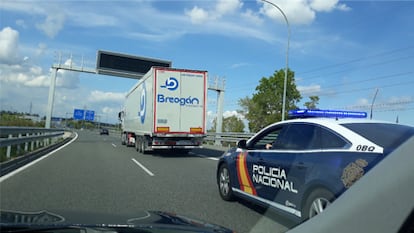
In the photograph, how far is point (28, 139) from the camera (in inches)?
643

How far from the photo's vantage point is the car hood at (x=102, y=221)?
Answer: 318cm

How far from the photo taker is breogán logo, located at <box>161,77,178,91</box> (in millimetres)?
18234

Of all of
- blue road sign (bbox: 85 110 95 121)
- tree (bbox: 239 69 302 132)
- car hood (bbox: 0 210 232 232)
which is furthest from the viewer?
blue road sign (bbox: 85 110 95 121)

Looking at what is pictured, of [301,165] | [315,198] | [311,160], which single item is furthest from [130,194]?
[315,198]

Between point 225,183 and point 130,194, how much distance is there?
193 cm

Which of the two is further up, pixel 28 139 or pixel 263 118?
pixel 263 118

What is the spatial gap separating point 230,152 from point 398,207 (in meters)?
6.24

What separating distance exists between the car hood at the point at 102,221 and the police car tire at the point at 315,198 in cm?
163

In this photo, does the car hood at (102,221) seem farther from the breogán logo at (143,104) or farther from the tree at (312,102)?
the tree at (312,102)

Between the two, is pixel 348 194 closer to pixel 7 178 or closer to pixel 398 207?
pixel 398 207

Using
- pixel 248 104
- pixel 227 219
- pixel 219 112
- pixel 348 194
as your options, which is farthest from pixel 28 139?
pixel 248 104

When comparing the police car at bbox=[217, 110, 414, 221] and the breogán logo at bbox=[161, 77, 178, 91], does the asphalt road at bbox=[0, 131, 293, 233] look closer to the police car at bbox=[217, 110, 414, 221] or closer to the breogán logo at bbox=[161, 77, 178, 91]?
the police car at bbox=[217, 110, 414, 221]

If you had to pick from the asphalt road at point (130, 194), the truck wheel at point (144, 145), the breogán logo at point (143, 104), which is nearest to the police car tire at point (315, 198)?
the asphalt road at point (130, 194)

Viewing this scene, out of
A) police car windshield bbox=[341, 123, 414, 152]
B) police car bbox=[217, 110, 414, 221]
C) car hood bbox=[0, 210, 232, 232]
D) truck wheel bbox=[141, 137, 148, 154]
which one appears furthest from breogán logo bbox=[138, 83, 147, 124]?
car hood bbox=[0, 210, 232, 232]
